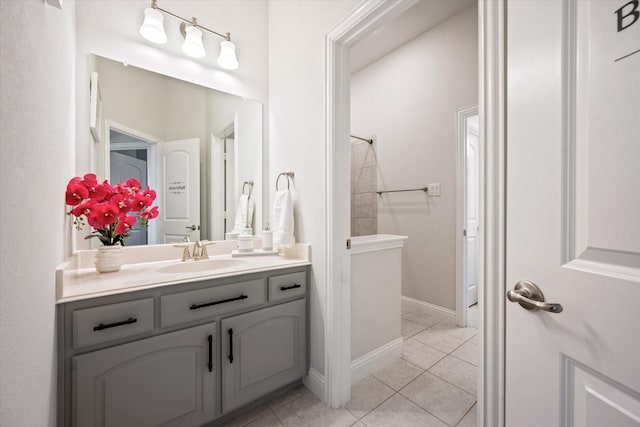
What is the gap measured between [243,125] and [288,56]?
582mm

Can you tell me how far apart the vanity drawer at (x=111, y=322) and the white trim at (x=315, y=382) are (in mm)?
956

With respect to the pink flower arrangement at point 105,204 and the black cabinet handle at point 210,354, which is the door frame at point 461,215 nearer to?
the black cabinet handle at point 210,354

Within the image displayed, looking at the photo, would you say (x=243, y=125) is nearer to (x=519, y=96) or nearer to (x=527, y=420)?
(x=519, y=96)

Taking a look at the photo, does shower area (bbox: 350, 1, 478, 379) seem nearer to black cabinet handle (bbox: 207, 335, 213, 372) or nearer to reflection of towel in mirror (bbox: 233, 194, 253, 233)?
reflection of towel in mirror (bbox: 233, 194, 253, 233)

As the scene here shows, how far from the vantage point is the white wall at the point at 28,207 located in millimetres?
432

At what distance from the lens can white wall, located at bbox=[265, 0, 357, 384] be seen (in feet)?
4.93

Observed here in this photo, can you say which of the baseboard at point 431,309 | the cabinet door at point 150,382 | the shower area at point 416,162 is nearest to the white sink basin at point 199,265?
the cabinet door at point 150,382

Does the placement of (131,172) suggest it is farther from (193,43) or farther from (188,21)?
(188,21)

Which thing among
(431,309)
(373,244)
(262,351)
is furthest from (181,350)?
(431,309)

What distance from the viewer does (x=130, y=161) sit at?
5.03ft

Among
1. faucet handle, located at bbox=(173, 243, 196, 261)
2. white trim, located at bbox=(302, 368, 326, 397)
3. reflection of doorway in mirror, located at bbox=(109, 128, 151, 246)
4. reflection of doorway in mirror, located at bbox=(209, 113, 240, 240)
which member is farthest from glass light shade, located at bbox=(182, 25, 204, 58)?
white trim, located at bbox=(302, 368, 326, 397)

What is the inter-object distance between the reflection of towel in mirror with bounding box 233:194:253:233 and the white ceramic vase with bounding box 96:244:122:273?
74cm

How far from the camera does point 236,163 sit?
6.36ft

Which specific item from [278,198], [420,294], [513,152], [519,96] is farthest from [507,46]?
[420,294]
